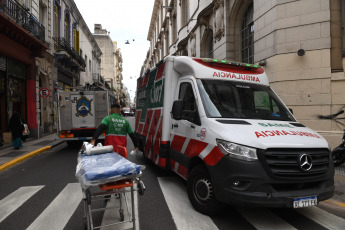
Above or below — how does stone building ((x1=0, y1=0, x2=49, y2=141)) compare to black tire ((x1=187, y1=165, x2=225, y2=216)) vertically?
above

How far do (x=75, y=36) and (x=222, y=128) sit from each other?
82.1 feet

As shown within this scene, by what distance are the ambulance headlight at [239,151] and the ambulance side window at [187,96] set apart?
124cm

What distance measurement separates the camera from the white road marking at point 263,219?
138 inches

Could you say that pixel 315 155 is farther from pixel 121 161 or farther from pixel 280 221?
pixel 121 161

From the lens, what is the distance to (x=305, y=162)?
3.33 m

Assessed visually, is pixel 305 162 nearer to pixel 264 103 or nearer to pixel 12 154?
pixel 264 103

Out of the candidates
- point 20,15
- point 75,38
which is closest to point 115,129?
point 20,15

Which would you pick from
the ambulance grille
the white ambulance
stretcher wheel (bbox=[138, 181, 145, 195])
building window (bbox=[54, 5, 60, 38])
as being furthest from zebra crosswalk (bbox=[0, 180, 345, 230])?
building window (bbox=[54, 5, 60, 38])

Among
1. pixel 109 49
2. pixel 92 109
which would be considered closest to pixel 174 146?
pixel 92 109

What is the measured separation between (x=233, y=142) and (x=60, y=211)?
3.06m

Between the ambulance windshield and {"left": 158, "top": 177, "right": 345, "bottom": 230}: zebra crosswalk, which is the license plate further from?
the ambulance windshield

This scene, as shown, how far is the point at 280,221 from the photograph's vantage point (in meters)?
3.68

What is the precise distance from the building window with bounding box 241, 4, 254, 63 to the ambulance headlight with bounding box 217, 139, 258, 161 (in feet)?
30.5

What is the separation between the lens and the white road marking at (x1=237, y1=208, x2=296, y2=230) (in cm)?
352
